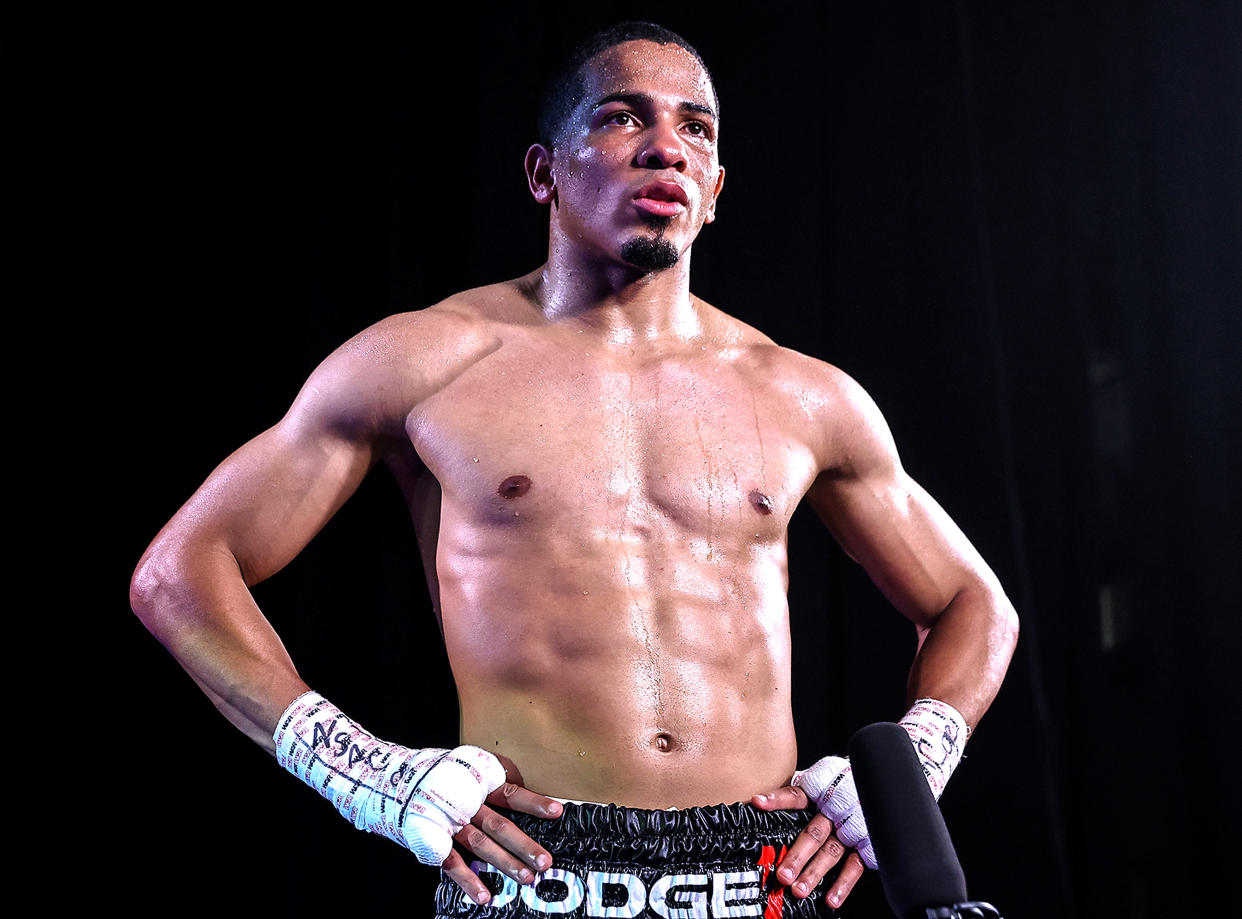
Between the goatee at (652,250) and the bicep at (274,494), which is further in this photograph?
the goatee at (652,250)

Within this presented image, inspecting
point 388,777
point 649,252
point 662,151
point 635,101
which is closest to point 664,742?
point 388,777

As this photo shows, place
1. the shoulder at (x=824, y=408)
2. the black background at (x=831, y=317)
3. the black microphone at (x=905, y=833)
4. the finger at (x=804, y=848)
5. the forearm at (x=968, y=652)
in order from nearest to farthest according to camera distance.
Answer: the black microphone at (x=905, y=833), the finger at (x=804, y=848), the forearm at (x=968, y=652), the shoulder at (x=824, y=408), the black background at (x=831, y=317)

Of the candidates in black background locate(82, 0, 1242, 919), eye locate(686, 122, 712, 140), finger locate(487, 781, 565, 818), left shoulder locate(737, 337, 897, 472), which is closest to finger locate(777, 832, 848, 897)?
finger locate(487, 781, 565, 818)

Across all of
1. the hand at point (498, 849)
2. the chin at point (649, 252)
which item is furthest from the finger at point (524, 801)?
the chin at point (649, 252)

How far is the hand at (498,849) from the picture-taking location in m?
1.52

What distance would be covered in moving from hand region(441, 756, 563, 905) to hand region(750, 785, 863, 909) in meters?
0.30

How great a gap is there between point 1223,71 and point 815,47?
88 cm

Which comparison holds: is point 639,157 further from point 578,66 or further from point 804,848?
point 804,848

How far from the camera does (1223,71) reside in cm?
259

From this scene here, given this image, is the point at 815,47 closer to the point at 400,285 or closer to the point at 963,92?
the point at 963,92

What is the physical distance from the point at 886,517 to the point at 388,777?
898 millimetres

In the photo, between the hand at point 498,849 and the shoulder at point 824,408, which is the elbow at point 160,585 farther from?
the shoulder at point 824,408

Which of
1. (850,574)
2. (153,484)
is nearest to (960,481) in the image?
(850,574)

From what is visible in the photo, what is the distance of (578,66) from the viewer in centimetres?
204
